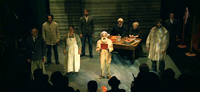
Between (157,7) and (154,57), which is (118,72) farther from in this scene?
(157,7)

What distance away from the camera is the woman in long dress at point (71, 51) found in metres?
6.43

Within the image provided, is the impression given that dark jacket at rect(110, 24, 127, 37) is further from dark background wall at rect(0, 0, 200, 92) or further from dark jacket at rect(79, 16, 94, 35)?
dark background wall at rect(0, 0, 200, 92)

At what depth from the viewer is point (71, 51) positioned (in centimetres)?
650

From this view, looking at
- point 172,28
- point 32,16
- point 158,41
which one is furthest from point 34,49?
point 32,16

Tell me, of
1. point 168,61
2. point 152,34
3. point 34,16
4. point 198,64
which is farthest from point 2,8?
point 198,64

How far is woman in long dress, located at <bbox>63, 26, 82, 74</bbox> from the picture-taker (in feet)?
21.1

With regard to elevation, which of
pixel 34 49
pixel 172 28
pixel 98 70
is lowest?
pixel 98 70

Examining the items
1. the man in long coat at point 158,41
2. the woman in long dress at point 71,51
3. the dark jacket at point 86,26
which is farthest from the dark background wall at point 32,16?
the man in long coat at point 158,41

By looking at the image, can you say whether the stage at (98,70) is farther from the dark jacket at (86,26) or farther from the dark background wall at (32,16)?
the dark background wall at (32,16)

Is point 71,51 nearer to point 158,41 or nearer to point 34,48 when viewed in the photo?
point 34,48

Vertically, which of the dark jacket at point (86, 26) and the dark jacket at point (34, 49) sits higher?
the dark jacket at point (86, 26)

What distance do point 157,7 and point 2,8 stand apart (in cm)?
734

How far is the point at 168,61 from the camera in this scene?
780 cm

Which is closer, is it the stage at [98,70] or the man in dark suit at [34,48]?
the man in dark suit at [34,48]
